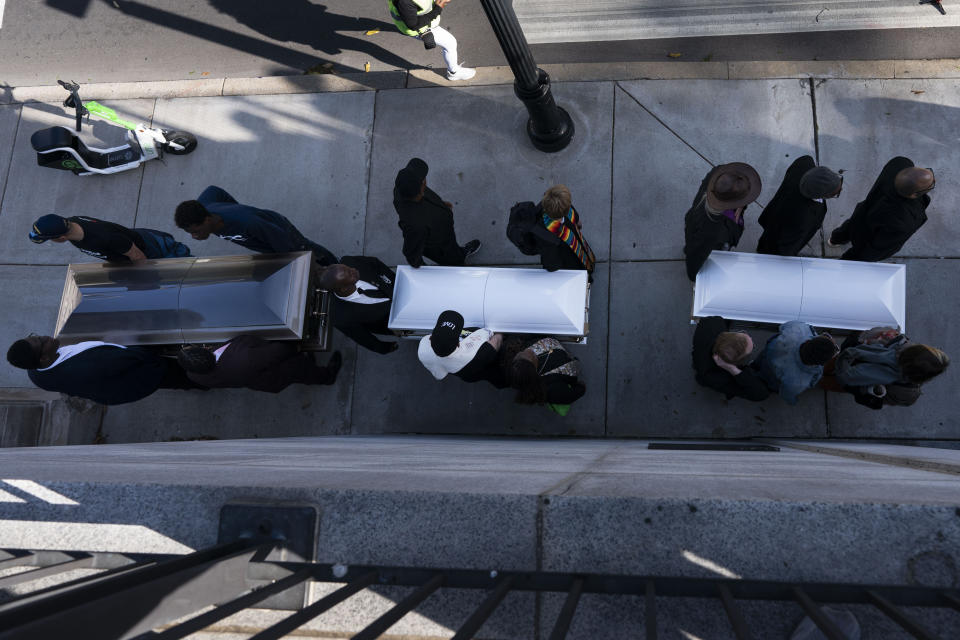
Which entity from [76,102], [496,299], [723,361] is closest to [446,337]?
[496,299]

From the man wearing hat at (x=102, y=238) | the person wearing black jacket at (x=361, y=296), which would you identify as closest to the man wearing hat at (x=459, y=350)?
the person wearing black jacket at (x=361, y=296)

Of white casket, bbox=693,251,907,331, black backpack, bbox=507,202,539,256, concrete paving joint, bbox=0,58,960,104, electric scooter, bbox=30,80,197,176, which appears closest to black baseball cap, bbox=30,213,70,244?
electric scooter, bbox=30,80,197,176

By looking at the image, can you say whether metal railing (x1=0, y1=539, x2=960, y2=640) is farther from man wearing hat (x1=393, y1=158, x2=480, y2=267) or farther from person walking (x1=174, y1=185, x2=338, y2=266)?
person walking (x1=174, y1=185, x2=338, y2=266)

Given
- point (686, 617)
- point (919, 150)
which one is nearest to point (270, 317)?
point (686, 617)

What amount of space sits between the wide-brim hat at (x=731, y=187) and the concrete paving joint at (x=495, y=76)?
8.70ft

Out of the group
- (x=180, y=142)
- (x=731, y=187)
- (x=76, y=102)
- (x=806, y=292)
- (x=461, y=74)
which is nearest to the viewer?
(x=731, y=187)

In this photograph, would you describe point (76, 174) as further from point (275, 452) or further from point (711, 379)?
point (711, 379)

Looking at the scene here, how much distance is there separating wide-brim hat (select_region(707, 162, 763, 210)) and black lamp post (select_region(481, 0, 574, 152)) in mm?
1908

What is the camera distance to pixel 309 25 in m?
6.92

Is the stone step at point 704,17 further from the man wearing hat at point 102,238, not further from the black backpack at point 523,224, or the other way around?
the man wearing hat at point 102,238

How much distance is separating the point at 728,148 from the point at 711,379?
2.80 m

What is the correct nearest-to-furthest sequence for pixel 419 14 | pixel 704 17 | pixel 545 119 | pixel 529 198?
pixel 545 119, pixel 419 14, pixel 529 198, pixel 704 17

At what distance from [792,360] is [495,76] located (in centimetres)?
447

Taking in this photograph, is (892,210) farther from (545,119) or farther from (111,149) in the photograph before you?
(111,149)
